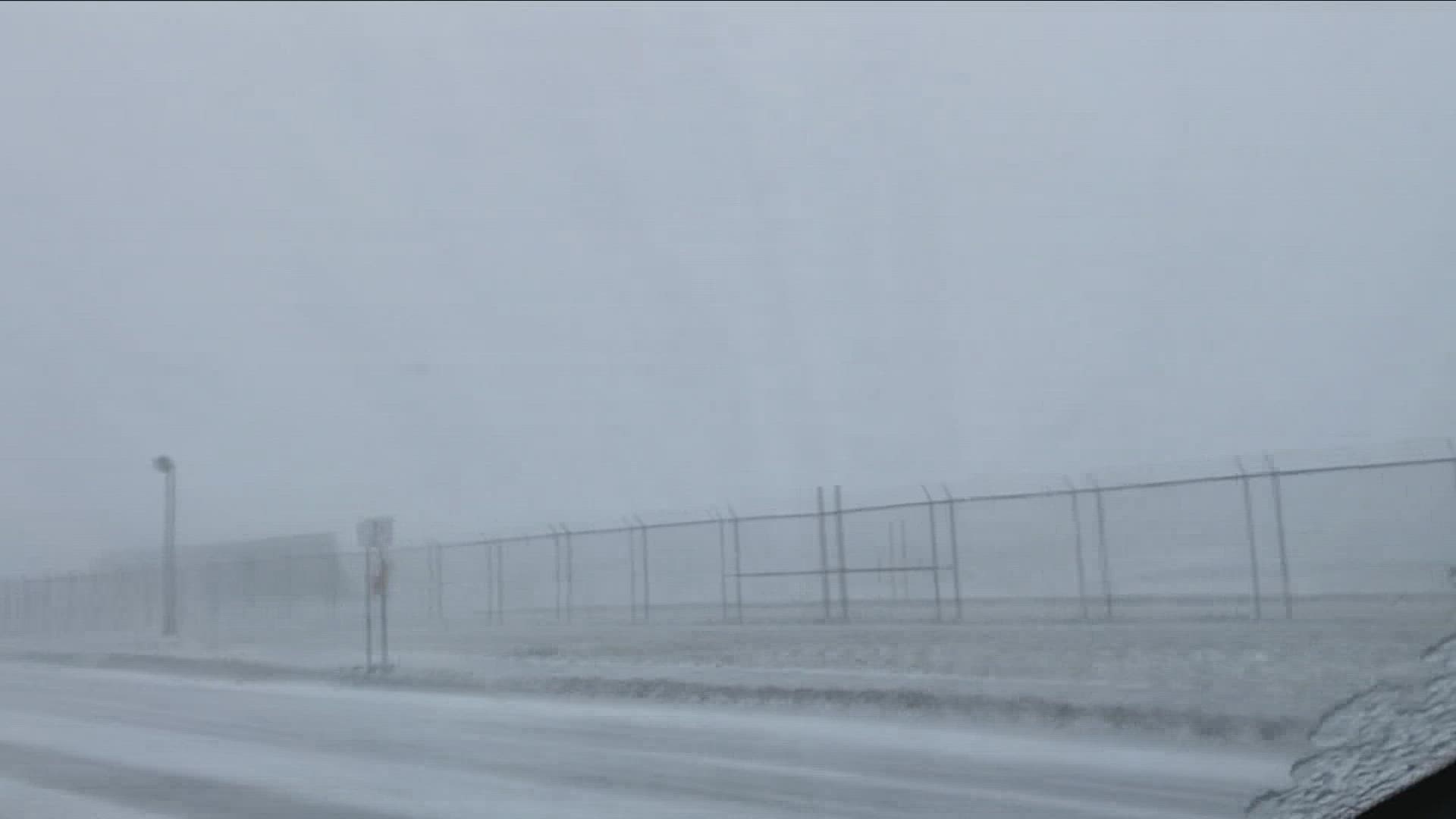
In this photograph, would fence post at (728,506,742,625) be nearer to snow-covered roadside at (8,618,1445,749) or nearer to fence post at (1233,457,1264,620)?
snow-covered roadside at (8,618,1445,749)

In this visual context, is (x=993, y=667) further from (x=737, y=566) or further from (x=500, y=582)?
(x=500, y=582)

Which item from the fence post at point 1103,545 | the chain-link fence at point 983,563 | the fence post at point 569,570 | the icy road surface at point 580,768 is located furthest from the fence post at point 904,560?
the icy road surface at point 580,768

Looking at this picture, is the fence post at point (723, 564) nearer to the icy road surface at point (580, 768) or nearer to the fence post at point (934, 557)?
the fence post at point (934, 557)

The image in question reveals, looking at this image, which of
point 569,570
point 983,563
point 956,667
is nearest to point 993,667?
point 956,667

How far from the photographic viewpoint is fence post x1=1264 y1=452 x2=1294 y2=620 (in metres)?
29.3

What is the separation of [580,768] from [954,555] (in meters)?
21.1

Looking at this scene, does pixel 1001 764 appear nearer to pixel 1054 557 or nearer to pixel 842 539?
pixel 1054 557

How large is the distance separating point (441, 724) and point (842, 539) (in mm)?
19823

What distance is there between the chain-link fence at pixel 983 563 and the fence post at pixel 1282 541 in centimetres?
7

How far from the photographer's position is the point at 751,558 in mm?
41812

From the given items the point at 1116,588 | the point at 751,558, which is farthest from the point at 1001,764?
the point at 751,558

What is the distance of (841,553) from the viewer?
38.1m

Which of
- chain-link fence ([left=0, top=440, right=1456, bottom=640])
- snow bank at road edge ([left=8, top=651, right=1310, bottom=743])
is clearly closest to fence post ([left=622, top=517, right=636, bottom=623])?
chain-link fence ([left=0, top=440, right=1456, bottom=640])

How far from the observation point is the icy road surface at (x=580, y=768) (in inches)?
476
